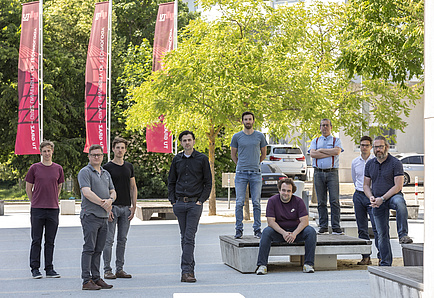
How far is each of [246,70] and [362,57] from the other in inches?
122

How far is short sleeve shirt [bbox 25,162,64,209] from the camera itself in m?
10.5

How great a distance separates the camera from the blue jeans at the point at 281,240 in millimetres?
10539

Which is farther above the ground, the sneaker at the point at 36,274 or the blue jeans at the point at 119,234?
the blue jeans at the point at 119,234

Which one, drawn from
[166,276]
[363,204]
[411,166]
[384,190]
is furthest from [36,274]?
[411,166]

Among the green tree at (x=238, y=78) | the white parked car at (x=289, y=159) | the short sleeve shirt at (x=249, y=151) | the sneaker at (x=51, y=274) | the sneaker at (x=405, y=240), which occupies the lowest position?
the sneaker at (x=51, y=274)

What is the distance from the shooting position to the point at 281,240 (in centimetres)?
1070

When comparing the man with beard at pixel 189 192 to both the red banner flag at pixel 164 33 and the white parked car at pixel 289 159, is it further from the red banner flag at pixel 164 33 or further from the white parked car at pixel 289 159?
the white parked car at pixel 289 159

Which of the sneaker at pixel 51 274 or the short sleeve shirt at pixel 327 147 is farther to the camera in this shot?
the short sleeve shirt at pixel 327 147

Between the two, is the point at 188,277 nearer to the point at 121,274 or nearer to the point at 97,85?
the point at 121,274

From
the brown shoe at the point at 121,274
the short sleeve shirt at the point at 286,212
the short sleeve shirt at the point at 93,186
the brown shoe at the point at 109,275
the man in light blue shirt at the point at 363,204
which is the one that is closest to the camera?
the short sleeve shirt at the point at 93,186

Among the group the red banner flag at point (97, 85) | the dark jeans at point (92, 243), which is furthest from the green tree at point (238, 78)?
the dark jeans at point (92, 243)

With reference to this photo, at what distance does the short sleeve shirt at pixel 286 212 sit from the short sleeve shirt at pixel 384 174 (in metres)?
1.09

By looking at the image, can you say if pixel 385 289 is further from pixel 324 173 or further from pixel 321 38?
pixel 321 38

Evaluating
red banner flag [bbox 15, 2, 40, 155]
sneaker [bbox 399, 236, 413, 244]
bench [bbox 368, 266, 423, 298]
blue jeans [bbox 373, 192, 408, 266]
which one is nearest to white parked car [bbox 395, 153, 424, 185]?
red banner flag [bbox 15, 2, 40, 155]
